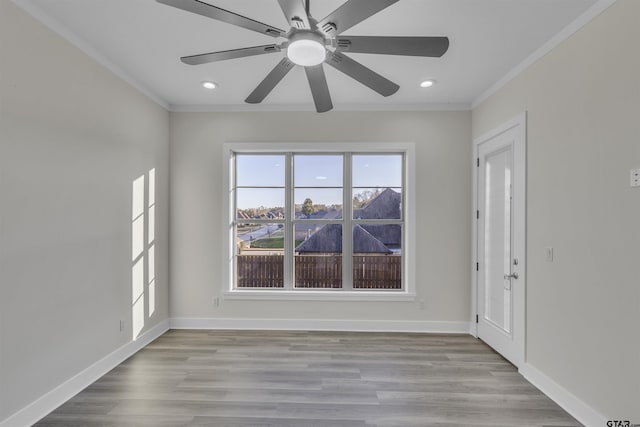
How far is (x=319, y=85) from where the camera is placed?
2172 mm

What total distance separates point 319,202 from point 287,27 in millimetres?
2092

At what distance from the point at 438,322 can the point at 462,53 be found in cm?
289

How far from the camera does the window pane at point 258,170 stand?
4105 mm

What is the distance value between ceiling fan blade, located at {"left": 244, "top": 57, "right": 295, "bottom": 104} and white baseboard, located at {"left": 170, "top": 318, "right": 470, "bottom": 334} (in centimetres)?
265

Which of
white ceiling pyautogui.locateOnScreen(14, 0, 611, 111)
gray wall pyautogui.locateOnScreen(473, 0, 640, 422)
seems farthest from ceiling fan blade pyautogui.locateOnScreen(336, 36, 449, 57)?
gray wall pyautogui.locateOnScreen(473, 0, 640, 422)

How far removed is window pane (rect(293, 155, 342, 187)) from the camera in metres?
4.07

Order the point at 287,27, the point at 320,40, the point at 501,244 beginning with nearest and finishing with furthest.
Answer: the point at 320,40 → the point at 287,27 → the point at 501,244

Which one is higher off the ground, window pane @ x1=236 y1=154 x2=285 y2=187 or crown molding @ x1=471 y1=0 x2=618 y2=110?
crown molding @ x1=471 y1=0 x2=618 y2=110

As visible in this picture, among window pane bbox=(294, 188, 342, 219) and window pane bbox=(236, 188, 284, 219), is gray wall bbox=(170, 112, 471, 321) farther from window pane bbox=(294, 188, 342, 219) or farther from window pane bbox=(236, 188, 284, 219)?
window pane bbox=(294, 188, 342, 219)

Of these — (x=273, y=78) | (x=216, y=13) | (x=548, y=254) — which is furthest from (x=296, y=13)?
(x=548, y=254)

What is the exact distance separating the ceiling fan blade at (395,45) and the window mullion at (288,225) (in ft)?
7.67

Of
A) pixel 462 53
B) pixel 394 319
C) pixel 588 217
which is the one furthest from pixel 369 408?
pixel 462 53

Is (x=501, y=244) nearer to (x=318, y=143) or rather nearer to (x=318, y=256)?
(x=318, y=256)

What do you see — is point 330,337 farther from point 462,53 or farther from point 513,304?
point 462,53
